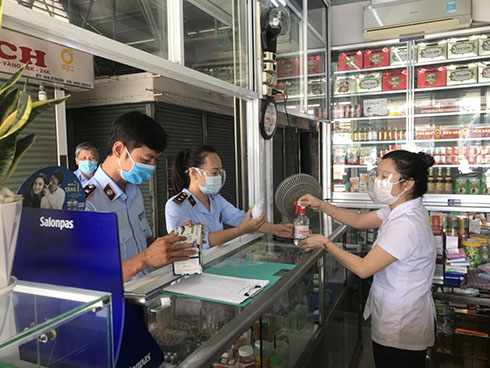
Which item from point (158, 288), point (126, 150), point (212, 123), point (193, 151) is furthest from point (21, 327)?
point (212, 123)

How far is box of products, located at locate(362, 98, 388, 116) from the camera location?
4.75 m

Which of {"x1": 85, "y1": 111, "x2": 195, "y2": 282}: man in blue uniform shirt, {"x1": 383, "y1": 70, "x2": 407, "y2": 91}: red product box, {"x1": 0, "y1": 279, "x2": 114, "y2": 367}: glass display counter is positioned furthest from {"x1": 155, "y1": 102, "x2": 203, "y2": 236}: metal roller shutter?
{"x1": 0, "y1": 279, "x2": 114, "y2": 367}: glass display counter

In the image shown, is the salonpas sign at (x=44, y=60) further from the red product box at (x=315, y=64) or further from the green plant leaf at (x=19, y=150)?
the red product box at (x=315, y=64)

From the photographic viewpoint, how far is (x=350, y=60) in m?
4.75

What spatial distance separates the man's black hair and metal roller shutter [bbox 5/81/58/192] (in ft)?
2.74

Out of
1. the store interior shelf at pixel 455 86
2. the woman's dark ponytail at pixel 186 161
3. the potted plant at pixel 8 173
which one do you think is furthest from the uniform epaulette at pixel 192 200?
the store interior shelf at pixel 455 86

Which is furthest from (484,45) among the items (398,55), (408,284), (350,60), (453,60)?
(408,284)

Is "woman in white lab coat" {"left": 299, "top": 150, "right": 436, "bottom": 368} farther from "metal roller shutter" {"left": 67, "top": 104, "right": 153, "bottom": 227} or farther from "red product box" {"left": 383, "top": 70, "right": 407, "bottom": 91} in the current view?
"red product box" {"left": 383, "top": 70, "right": 407, "bottom": 91}

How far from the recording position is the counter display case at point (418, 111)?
436 cm

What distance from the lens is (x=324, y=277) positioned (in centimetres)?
235

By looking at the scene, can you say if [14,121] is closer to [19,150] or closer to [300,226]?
[19,150]

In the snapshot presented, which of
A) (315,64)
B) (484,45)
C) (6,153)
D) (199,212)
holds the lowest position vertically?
(199,212)

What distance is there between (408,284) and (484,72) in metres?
3.32

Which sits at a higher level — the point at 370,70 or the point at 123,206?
the point at 370,70
